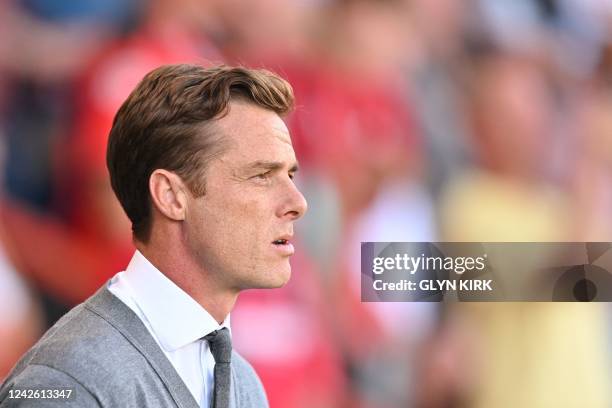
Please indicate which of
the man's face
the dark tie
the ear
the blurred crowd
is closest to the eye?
the man's face

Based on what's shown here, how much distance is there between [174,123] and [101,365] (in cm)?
34

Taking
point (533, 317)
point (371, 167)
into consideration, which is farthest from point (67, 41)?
point (533, 317)

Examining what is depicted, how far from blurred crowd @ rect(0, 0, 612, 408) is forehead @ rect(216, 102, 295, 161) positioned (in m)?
0.91

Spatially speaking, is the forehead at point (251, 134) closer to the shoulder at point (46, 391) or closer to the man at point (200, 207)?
the man at point (200, 207)

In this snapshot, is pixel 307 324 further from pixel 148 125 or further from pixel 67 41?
pixel 148 125

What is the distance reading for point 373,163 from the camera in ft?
7.30

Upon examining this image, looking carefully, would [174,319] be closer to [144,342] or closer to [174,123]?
[144,342]

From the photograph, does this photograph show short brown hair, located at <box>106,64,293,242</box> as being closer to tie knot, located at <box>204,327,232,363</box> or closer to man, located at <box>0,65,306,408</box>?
man, located at <box>0,65,306,408</box>

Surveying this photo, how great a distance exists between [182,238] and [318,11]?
1121 millimetres

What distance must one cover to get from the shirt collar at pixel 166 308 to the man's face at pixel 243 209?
6 cm

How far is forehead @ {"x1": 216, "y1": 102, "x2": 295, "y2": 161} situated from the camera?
1.25 meters

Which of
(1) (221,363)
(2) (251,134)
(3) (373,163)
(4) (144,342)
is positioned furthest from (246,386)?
(3) (373,163)

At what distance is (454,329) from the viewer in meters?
2.20

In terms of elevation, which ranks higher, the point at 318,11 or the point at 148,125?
the point at 318,11
